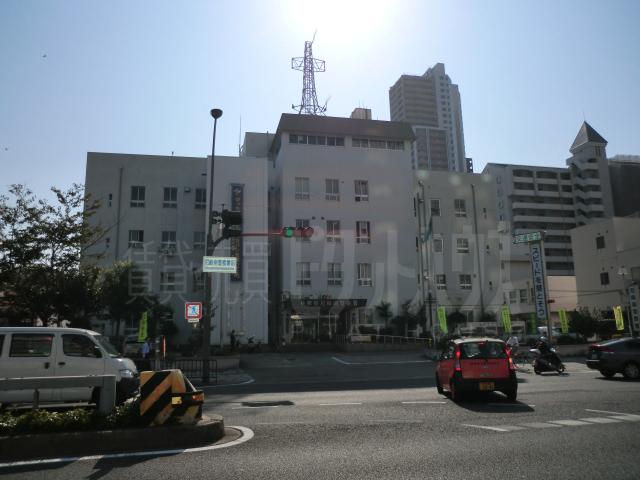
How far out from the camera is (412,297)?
133 feet

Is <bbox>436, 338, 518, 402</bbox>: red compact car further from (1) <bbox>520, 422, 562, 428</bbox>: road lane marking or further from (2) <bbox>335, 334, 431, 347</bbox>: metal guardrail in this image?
(2) <bbox>335, 334, 431, 347</bbox>: metal guardrail

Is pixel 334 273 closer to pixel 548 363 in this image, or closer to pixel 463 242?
pixel 463 242

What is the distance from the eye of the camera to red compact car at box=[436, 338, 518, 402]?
11250 millimetres

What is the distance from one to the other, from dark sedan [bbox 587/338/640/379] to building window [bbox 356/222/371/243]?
24.8 m

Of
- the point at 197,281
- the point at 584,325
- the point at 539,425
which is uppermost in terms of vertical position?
the point at 197,281

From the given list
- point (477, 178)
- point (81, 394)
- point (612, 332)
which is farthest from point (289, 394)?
point (477, 178)

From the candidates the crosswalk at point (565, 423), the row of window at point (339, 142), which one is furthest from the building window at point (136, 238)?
the crosswalk at point (565, 423)

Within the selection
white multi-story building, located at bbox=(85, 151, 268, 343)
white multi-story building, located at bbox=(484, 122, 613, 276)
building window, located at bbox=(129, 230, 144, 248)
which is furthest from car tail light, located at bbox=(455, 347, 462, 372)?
white multi-story building, located at bbox=(484, 122, 613, 276)

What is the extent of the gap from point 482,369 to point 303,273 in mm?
27939

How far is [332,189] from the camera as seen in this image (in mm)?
41156

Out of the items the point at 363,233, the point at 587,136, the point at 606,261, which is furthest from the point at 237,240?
the point at 587,136

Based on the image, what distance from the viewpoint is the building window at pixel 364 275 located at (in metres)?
39.9

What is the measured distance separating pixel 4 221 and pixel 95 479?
1908cm

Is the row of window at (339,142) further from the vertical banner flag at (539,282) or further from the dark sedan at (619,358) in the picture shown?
the dark sedan at (619,358)
